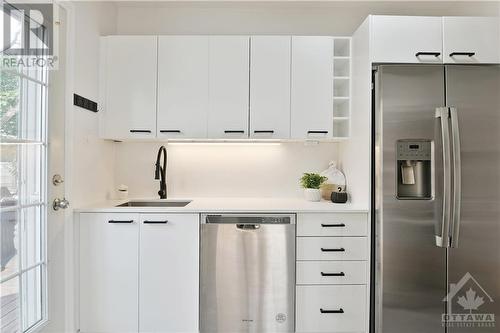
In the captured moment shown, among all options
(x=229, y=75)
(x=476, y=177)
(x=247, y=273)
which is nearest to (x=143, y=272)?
(x=247, y=273)

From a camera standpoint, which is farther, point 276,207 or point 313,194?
point 313,194

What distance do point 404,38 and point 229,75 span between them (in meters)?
1.25

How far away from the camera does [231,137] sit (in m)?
2.50

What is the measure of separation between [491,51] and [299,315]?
86.9 inches

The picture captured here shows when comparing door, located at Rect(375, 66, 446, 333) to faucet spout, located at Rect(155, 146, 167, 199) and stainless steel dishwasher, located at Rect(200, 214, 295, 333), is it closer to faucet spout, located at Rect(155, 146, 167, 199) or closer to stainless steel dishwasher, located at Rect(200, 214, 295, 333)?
stainless steel dishwasher, located at Rect(200, 214, 295, 333)

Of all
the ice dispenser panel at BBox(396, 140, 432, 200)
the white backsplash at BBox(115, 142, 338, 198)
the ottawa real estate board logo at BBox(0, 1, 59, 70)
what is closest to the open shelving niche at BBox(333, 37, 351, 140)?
the white backsplash at BBox(115, 142, 338, 198)

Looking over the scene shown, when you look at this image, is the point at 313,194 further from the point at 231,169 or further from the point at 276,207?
the point at 231,169

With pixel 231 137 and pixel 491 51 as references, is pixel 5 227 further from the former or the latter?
pixel 491 51

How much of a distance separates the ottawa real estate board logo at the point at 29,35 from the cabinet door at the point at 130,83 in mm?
499

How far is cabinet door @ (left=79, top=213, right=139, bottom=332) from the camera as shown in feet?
7.20

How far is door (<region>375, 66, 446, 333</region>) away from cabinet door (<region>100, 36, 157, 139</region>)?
5.54 feet

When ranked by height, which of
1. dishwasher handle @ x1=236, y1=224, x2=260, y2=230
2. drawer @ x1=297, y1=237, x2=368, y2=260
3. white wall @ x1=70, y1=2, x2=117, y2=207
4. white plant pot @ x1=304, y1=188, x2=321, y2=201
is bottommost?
drawer @ x1=297, y1=237, x2=368, y2=260

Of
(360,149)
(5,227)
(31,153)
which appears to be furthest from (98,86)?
(360,149)

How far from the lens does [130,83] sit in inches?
98.3
